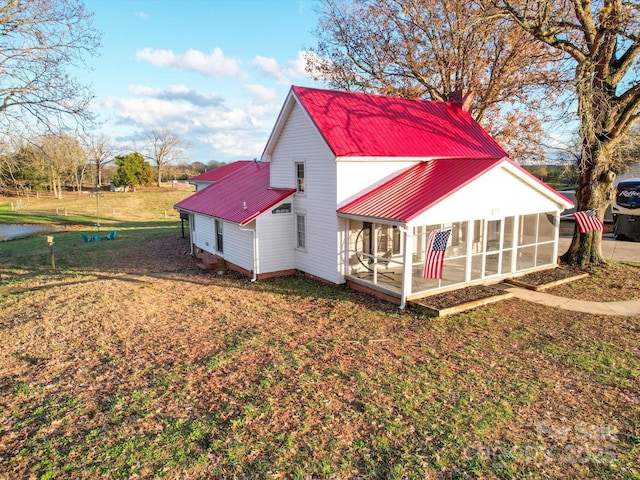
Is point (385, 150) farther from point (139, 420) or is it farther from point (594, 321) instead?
point (139, 420)

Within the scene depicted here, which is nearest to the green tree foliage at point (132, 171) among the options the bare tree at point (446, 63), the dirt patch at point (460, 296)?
the bare tree at point (446, 63)

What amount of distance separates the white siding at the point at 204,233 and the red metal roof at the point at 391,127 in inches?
312

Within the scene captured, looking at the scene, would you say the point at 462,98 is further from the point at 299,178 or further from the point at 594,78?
the point at 299,178

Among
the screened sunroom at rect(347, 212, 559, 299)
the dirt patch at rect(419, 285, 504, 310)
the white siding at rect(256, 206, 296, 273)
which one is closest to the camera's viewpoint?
the dirt patch at rect(419, 285, 504, 310)

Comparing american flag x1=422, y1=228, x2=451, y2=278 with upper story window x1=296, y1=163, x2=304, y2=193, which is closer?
american flag x1=422, y1=228, x2=451, y2=278

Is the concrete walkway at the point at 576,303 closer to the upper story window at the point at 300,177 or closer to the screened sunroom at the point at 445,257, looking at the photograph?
the screened sunroom at the point at 445,257

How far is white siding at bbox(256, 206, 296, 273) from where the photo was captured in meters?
16.8

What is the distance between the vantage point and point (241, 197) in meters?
19.5

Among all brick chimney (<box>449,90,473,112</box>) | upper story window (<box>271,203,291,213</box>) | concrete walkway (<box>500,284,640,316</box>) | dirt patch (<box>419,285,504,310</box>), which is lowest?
concrete walkway (<box>500,284,640,316</box>)

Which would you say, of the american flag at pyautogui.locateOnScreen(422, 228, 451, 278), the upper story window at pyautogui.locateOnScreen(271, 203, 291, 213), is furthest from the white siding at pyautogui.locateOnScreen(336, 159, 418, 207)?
the american flag at pyautogui.locateOnScreen(422, 228, 451, 278)

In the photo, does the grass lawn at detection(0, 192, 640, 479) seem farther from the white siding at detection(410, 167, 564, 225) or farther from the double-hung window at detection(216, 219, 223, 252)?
the double-hung window at detection(216, 219, 223, 252)

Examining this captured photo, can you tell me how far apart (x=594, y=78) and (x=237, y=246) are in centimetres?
1556

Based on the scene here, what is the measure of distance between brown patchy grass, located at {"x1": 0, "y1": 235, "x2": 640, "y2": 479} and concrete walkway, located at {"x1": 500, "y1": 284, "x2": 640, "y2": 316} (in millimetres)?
653

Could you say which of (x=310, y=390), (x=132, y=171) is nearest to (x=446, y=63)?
(x=310, y=390)
